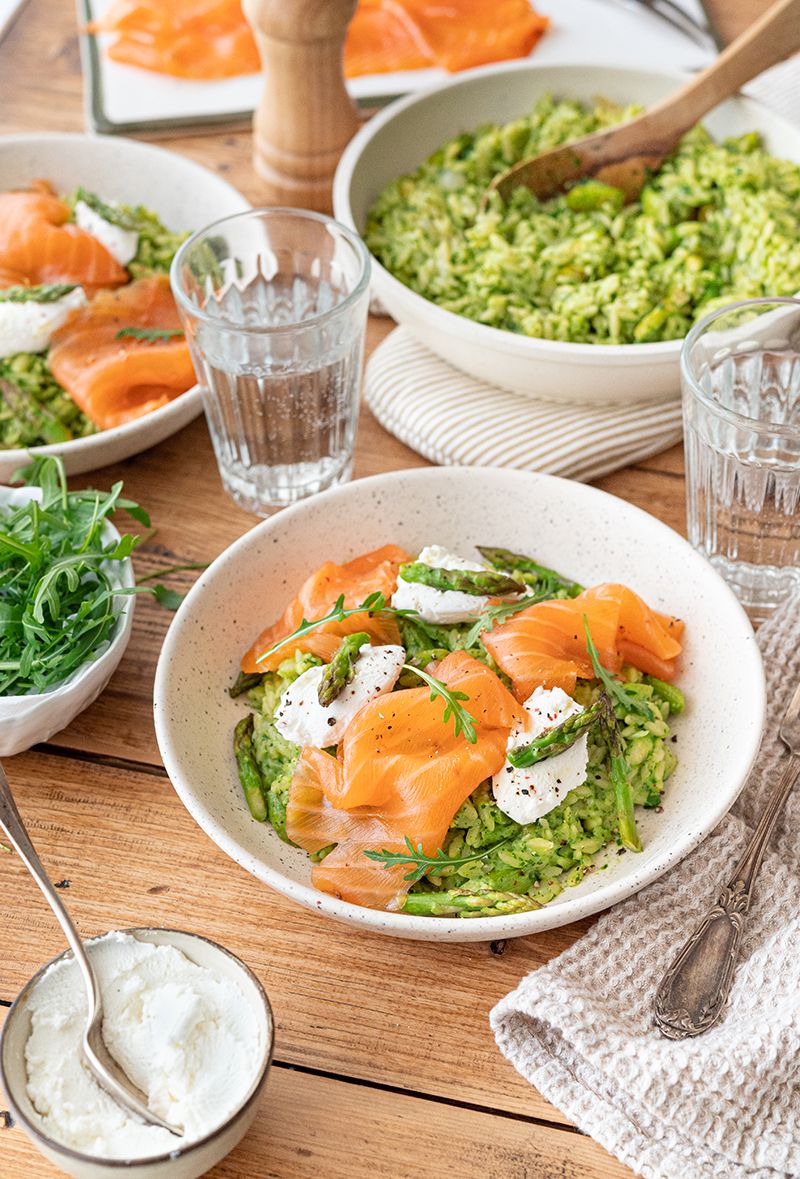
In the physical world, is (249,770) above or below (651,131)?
below

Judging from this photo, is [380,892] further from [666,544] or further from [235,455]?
[235,455]

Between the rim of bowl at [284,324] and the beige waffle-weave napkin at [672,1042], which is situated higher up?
the rim of bowl at [284,324]

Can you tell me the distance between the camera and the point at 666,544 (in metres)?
1.79

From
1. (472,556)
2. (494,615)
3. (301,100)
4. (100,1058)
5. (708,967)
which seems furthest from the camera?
(301,100)

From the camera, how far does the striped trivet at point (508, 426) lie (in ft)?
7.07

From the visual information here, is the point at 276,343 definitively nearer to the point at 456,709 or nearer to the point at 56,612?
the point at 56,612

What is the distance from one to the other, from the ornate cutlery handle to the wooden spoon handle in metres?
1.68

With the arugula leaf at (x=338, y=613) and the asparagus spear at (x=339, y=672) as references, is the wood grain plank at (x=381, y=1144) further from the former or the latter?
the arugula leaf at (x=338, y=613)

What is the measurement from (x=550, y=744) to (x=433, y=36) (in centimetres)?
252

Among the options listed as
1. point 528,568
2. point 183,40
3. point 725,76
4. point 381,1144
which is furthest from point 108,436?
point 183,40

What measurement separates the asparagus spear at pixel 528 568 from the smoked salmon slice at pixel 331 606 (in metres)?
0.15

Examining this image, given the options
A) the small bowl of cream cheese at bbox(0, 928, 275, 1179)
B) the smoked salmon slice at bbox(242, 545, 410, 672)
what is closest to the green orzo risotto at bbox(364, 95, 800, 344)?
the smoked salmon slice at bbox(242, 545, 410, 672)

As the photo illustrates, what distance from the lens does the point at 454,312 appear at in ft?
7.25

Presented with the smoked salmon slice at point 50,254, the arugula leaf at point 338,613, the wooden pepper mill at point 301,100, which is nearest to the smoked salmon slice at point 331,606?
the arugula leaf at point 338,613
